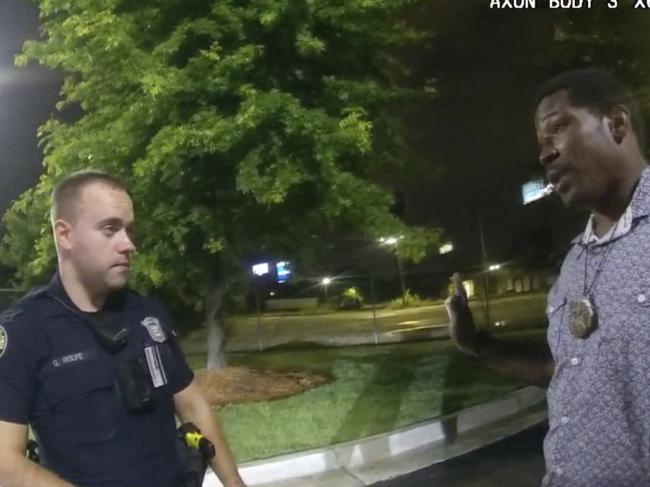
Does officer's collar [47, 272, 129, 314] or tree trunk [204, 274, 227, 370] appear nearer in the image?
officer's collar [47, 272, 129, 314]

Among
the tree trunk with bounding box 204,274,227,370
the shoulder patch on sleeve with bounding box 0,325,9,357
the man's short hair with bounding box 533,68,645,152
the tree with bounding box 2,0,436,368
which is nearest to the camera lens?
the man's short hair with bounding box 533,68,645,152

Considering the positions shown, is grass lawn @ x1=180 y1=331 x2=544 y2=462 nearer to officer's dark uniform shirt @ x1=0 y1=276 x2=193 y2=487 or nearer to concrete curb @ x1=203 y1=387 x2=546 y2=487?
concrete curb @ x1=203 y1=387 x2=546 y2=487

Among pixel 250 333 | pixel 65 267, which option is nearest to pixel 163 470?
pixel 65 267

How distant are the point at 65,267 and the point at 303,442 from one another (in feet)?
17.4

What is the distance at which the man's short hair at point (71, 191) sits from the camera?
84.0 inches

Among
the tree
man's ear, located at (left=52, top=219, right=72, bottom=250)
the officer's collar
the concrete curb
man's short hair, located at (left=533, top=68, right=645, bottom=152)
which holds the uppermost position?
the tree

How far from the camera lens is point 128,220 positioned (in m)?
2.21

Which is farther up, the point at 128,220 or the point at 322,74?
the point at 322,74

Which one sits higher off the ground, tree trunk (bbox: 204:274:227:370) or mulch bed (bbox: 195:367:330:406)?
tree trunk (bbox: 204:274:227:370)

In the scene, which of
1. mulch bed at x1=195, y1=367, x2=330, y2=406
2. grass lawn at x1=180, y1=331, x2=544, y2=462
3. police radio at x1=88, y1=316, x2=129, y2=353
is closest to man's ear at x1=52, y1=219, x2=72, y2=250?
police radio at x1=88, y1=316, x2=129, y2=353

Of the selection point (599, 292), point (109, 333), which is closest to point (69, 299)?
point (109, 333)

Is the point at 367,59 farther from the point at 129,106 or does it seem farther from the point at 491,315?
the point at 491,315

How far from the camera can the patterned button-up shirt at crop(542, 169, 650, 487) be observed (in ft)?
4.71

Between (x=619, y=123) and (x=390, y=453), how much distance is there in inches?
218
